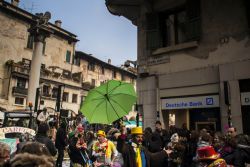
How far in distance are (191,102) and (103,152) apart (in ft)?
17.1

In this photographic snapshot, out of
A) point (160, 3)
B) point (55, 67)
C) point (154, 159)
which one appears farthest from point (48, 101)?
point (154, 159)

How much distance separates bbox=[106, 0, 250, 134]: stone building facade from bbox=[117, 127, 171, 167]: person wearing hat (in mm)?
5123

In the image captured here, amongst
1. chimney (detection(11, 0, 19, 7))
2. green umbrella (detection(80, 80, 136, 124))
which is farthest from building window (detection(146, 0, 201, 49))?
chimney (detection(11, 0, 19, 7))

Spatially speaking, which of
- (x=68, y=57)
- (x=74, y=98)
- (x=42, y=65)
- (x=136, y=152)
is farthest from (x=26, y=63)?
(x=136, y=152)

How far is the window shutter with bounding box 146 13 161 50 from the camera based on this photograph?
1181cm

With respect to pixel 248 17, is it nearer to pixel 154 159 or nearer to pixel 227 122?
pixel 227 122

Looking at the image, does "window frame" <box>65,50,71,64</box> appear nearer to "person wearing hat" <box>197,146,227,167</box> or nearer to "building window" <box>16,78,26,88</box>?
"building window" <box>16,78,26,88</box>

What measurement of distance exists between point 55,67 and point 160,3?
31121 mm

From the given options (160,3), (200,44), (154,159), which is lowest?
(154,159)

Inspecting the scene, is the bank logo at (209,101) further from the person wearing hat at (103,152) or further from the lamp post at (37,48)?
the lamp post at (37,48)

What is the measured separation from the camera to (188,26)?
1077cm

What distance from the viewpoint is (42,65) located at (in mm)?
39531

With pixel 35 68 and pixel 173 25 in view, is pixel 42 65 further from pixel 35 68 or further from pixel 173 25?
pixel 173 25

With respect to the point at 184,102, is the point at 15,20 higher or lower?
higher
